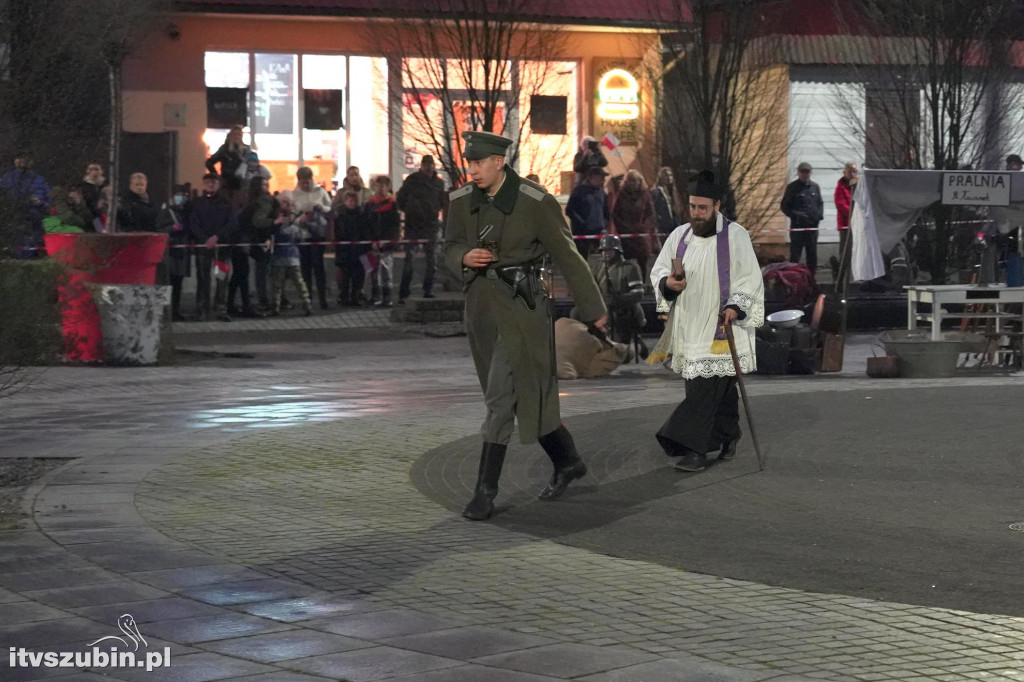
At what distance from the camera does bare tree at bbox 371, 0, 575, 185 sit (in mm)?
22188

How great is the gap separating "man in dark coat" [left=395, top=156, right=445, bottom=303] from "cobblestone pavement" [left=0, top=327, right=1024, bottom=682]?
1200 cm

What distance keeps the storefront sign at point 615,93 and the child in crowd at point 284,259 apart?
859 centimetres

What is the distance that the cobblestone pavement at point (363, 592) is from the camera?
18.8 ft

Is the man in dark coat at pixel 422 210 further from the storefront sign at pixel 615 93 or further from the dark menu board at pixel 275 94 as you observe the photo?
the storefront sign at pixel 615 93

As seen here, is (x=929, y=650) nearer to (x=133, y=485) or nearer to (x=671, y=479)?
(x=671, y=479)

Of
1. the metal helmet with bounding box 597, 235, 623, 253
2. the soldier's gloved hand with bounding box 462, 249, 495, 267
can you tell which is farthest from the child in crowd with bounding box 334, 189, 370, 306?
the soldier's gloved hand with bounding box 462, 249, 495, 267

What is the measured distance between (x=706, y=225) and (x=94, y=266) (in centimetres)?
853

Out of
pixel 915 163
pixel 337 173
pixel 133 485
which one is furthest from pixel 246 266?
pixel 133 485

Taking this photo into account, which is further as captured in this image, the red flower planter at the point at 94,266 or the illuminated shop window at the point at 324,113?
the illuminated shop window at the point at 324,113

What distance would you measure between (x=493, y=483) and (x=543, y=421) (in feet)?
1.41

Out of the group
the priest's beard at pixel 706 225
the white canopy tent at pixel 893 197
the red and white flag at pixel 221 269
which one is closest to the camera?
the priest's beard at pixel 706 225

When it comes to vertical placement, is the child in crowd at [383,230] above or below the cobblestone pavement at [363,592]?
above

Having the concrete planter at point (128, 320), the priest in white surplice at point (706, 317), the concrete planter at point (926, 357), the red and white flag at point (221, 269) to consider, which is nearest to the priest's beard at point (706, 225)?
the priest in white surplice at point (706, 317)

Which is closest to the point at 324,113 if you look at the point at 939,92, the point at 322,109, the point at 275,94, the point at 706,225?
the point at 322,109
